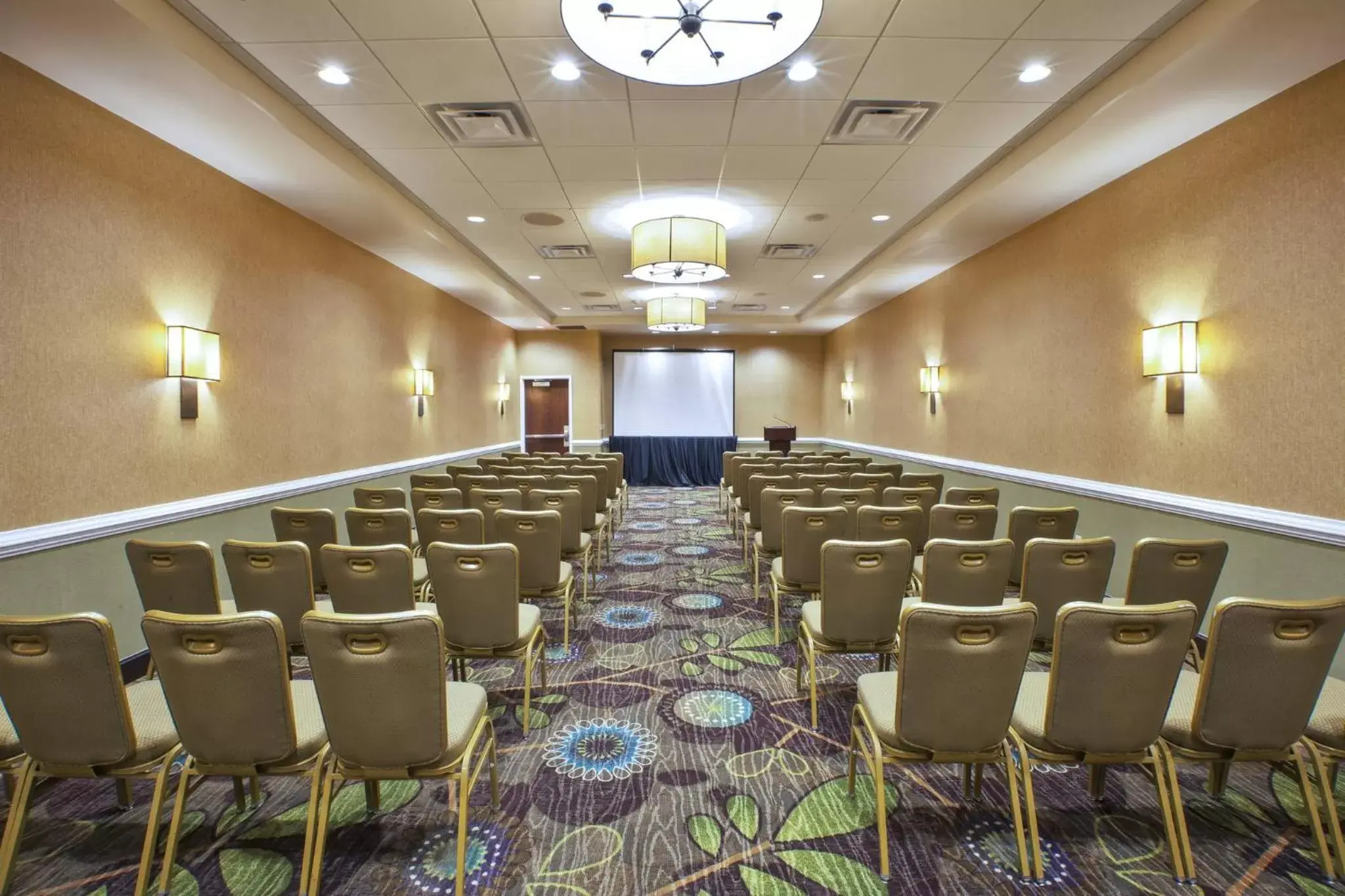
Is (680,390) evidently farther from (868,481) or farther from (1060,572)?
(1060,572)

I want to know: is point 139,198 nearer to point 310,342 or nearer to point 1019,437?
point 310,342

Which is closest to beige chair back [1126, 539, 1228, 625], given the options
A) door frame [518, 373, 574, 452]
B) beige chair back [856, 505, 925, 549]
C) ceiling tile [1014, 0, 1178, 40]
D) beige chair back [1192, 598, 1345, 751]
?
beige chair back [1192, 598, 1345, 751]

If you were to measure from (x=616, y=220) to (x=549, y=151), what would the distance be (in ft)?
6.18

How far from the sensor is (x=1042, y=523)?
4199 mm

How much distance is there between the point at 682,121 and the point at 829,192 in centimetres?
205

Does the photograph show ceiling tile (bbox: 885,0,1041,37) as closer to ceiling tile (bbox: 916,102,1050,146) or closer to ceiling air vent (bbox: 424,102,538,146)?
ceiling tile (bbox: 916,102,1050,146)

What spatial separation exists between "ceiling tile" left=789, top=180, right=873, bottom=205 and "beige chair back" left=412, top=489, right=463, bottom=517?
401cm

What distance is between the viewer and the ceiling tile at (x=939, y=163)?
5.10 metres

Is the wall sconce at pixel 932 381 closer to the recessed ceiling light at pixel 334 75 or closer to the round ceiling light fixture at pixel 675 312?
the round ceiling light fixture at pixel 675 312

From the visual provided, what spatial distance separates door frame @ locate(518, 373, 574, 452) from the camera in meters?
14.4

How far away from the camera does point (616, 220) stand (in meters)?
6.87

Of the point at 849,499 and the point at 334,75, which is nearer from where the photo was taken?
the point at 334,75

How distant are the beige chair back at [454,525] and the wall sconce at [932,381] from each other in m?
6.93

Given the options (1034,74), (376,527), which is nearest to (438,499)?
(376,527)
